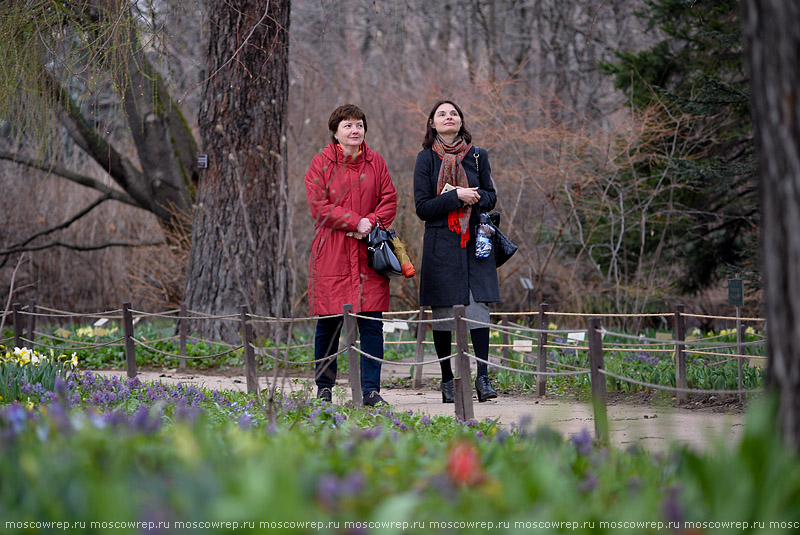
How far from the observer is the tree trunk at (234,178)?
9500 millimetres

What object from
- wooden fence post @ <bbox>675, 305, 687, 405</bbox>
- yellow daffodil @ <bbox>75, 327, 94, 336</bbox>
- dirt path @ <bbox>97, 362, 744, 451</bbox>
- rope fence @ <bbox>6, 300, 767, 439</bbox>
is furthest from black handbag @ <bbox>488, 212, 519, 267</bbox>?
yellow daffodil @ <bbox>75, 327, 94, 336</bbox>

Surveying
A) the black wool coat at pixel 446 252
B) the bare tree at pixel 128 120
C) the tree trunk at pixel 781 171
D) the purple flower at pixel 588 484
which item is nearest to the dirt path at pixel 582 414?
the black wool coat at pixel 446 252

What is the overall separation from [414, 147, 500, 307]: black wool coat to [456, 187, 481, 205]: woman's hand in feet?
0.10

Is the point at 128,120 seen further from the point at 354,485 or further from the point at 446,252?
the point at 354,485

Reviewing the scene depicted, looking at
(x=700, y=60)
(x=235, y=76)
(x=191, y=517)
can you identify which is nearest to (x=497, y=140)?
(x=700, y=60)

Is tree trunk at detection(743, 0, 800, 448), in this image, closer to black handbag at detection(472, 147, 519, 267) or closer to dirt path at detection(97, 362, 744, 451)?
dirt path at detection(97, 362, 744, 451)

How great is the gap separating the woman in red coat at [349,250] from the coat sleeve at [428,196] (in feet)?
0.74

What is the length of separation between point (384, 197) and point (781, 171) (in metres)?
3.93

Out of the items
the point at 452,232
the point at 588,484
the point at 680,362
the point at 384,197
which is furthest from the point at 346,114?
the point at 588,484

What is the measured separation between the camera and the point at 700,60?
36.5 feet

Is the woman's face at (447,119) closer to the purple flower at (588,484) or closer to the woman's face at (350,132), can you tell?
the woman's face at (350,132)

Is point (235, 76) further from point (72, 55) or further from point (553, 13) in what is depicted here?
point (553, 13)

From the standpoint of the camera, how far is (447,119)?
606 cm

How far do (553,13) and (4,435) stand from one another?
57.4 ft
